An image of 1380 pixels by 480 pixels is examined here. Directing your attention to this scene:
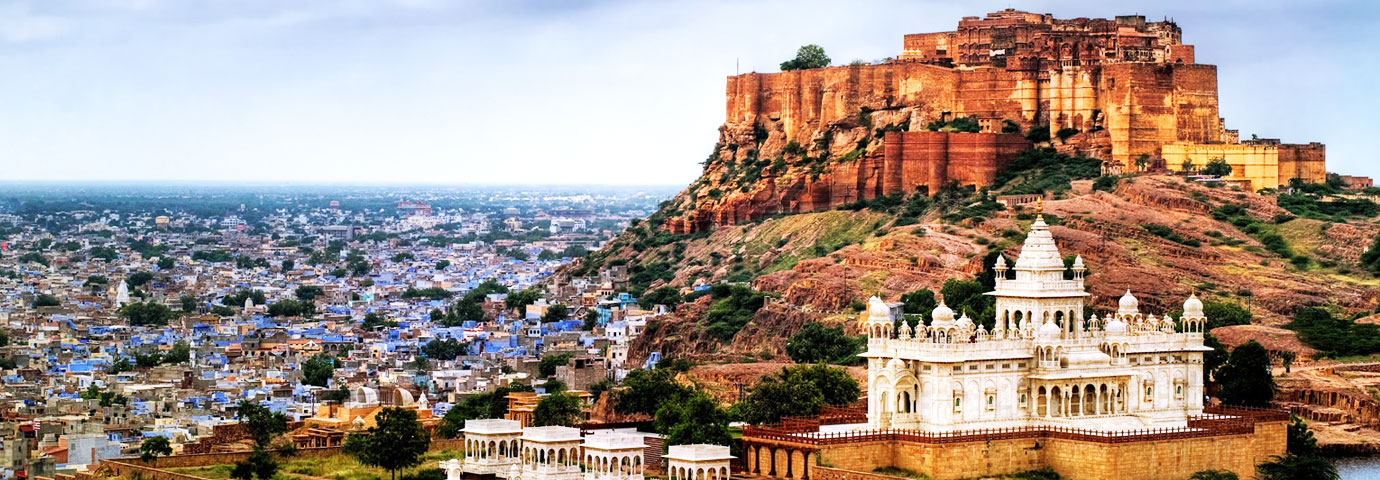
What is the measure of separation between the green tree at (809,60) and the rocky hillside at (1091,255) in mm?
12715

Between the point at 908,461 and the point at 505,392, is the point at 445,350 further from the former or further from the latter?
the point at 908,461

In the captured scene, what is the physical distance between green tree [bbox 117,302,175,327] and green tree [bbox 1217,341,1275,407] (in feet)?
217

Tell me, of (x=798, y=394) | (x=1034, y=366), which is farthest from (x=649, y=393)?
(x=1034, y=366)

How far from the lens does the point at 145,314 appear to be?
124 meters

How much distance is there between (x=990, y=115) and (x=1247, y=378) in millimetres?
32543

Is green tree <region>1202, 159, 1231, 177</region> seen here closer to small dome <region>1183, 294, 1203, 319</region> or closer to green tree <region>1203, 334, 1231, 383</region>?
green tree <region>1203, 334, 1231, 383</region>

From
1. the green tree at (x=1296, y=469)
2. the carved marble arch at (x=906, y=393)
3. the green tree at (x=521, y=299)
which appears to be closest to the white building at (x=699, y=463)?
the carved marble arch at (x=906, y=393)

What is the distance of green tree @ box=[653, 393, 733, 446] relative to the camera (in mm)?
56753

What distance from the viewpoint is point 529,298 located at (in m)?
113

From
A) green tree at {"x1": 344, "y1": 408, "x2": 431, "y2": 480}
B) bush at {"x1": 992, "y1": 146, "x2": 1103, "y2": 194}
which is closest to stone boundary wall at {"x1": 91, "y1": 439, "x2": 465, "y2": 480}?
green tree at {"x1": 344, "y1": 408, "x2": 431, "y2": 480}

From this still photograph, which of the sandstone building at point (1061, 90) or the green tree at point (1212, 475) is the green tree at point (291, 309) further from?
the green tree at point (1212, 475)

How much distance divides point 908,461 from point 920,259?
3054 cm

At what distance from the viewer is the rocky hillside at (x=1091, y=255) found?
7969cm

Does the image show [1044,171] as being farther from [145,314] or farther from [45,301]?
[45,301]
